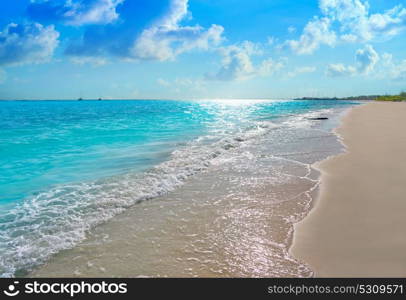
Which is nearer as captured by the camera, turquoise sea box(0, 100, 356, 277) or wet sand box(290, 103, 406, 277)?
wet sand box(290, 103, 406, 277)

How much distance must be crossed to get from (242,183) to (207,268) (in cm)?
472

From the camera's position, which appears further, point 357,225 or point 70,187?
point 70,187

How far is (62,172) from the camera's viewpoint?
1110 cm

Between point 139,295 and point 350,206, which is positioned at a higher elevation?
point 350,206

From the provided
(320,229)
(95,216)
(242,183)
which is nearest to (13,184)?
(95,216)

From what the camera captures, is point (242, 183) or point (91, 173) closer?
point (242, 183)

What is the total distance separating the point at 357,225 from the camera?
5.43m

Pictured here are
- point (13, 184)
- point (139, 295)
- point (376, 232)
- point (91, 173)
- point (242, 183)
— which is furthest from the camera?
point (91, 173)

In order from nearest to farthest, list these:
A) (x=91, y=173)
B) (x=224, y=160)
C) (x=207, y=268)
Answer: (x=207, y=268) → (x=91, y=173) → (x=224, y=160)

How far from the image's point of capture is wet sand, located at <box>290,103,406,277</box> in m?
4.16

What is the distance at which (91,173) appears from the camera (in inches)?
423

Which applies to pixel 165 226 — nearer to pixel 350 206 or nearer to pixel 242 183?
pixel 242 183

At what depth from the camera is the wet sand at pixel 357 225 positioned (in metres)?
4.16

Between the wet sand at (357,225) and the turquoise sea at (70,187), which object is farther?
the turquoise sea at (70,187)
